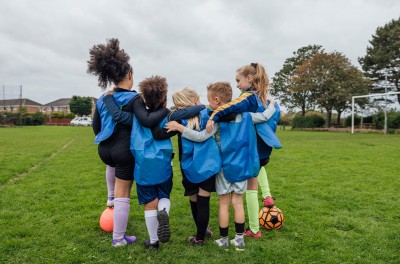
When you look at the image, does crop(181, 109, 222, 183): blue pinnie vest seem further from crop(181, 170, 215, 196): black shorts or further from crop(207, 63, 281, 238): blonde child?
crop(207, 63, 281, 238): blonde child

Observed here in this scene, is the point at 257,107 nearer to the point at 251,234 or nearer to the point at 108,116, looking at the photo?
the point at 251,234

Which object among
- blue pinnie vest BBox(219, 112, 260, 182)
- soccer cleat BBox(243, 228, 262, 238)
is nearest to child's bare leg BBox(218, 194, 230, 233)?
blue pinnie vest BBox(219, 112, 260, 182)

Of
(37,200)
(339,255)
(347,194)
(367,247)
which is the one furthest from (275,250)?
(37,200)

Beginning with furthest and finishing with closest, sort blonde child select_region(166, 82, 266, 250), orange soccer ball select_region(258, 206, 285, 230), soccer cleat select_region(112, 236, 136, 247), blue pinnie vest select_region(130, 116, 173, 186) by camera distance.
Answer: orange soccer ball select_region(258, 206, 285, 230) → soccer cleat select_region(112, 236, 136, 247) → blonde child select_region(166, 82, 266, 250) → blue pinnie vest select_region(130, 116, 173, 186)

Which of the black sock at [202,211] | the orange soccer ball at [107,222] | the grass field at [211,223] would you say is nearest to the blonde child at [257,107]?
the grass field at [211,223]

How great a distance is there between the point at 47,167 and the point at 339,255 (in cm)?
857

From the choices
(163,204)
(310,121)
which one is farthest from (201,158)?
(310,121)

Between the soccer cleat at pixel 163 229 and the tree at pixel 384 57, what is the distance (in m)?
50.0

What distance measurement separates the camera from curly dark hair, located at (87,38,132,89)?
3.68 meters

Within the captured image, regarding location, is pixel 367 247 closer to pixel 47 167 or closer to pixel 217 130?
pixel 217 130

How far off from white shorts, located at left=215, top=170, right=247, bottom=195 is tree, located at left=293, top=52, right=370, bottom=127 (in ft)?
137

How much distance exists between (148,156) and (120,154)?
0.35m

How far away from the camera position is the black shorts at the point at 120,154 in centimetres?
357

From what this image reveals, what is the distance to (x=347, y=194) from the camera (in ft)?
20.9
